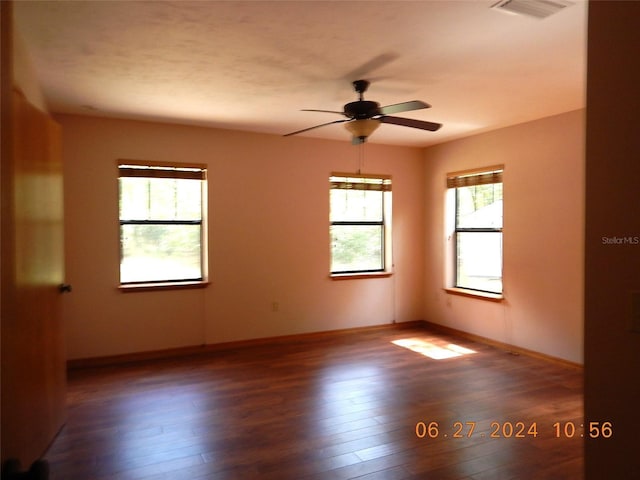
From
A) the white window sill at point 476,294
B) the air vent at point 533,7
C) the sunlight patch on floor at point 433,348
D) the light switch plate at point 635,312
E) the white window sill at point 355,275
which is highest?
the air vent at point 533,7

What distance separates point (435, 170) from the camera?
589cm

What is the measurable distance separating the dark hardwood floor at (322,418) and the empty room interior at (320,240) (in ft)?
0.08

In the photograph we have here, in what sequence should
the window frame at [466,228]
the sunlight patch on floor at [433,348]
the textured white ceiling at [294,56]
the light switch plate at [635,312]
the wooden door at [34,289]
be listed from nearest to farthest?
the light switch plate at [635,312] < the wooden door at [34,289] < the textured white ceiling at [294,56] < the sunlight patch on floor at [433,348] < the window frame at [466,228]

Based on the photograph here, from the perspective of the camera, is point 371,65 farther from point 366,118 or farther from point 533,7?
point 533,7

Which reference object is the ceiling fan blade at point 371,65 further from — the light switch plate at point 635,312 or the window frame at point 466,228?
the window frame at point 466,228

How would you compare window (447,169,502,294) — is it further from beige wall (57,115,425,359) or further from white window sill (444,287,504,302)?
beige wall (57,115,425,359)

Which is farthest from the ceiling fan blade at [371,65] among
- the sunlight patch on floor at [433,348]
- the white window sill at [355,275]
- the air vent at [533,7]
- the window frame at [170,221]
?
the sunlight patch on floor at [433,348]

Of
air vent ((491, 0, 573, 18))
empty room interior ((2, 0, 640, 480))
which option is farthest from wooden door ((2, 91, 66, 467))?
air vent ((491, 0, 573, 18))

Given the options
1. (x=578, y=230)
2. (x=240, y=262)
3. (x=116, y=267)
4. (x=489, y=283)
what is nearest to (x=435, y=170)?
(x=489, y=283)

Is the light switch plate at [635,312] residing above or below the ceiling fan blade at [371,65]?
below

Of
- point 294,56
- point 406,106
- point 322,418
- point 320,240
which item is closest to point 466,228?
point 320,240

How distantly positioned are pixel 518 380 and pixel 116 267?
411cm

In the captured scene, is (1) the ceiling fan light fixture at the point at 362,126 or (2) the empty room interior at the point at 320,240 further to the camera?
(1) the ceiling fan light fixture at the point at 362,126

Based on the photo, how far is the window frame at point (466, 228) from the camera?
4988mm
